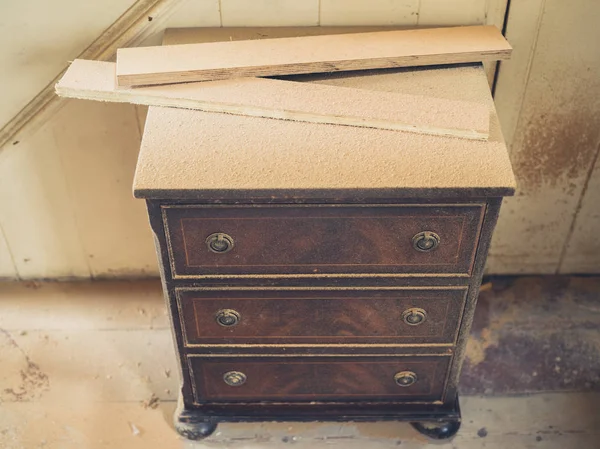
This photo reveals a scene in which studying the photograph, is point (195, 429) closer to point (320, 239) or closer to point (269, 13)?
point (320, 239)

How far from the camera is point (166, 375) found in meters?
1.93

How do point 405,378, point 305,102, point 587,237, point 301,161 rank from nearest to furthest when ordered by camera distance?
point 301,161 < point 305,102 < point 405,378 < point 587,237

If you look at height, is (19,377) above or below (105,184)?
below

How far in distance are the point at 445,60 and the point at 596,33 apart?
19.4 inches

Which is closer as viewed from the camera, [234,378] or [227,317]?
[227,317]

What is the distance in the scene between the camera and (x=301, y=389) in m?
1.64

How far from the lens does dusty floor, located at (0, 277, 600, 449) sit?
1768 mm

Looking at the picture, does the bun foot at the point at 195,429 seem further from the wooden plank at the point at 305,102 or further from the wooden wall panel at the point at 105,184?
the wooden plank at the point at 305,102

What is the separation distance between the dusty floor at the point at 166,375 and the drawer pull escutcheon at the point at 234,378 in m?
0.25

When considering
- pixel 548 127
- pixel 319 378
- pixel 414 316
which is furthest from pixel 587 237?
pixel 319 378

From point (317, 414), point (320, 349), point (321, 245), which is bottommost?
point (317, 414)

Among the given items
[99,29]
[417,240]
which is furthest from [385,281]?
[99,29]

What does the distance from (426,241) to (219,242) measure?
0.41 metres

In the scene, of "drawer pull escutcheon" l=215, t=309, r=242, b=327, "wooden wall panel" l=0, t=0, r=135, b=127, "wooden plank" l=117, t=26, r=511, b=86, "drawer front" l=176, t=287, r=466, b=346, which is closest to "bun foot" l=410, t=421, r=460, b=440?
"drawer front" l=176, t=287, r=466, b=346
